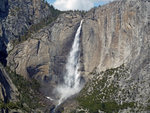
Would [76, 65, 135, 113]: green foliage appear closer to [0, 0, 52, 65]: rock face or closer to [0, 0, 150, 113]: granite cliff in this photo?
[0, 0, 150, 113]: granite cliff

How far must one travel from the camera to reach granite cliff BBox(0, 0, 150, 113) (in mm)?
99138

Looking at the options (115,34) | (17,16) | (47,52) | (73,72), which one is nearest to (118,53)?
(115,34)

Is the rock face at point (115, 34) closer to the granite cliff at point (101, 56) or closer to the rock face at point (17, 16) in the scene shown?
the granite cliff at point (101, 56)

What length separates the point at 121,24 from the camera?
379 feet

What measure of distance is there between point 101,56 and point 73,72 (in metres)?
12.4

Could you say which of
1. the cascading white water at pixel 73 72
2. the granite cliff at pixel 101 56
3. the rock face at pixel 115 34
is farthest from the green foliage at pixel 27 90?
the rock face at pixel 115 34

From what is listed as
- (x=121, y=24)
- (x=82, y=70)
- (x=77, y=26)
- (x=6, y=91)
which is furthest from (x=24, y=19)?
(x=6, y=91)

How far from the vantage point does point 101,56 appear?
122000mm

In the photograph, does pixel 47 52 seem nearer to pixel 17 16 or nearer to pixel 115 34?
pixel 115 34

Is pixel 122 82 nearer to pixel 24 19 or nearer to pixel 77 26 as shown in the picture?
pixel 77 26

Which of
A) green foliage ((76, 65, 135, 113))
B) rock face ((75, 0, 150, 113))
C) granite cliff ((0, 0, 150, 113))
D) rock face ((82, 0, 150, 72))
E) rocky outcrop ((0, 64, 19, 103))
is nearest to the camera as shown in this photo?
rocky outcrop ((0, 64, 19, 103))

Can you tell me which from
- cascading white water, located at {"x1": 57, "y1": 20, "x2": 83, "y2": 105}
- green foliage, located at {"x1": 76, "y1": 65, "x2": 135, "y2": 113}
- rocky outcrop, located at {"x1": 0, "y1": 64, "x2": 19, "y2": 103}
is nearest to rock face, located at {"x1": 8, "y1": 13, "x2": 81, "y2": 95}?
cascading white water, located at {"x1": 57, "y1": 20, "x2": 83, "y2": 105}

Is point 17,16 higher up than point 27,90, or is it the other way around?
point 17,16

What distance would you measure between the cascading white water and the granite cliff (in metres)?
1.79
